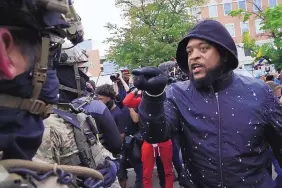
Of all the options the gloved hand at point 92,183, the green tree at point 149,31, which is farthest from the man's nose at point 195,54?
the green tree at point 149,31

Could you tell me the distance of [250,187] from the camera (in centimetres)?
269

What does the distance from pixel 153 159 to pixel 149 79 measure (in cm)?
414

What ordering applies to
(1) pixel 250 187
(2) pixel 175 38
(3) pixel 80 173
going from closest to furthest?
(3) pixel 80 173 < (1) pixel 250 187 < (2) pixel 175 38

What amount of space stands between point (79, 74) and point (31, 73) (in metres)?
2.40

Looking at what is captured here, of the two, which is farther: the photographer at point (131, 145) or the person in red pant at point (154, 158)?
the photographer at point (131, 145)

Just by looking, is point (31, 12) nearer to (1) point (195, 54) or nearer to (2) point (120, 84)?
(1) point (195, 54)

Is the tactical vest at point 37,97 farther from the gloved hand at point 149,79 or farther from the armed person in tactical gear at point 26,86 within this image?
the gloved hand at point 149,79

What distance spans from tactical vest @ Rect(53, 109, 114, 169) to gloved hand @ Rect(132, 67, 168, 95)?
60 cm

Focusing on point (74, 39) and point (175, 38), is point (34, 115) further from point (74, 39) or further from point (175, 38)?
point (175, 38)

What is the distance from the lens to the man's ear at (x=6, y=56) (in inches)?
48.1

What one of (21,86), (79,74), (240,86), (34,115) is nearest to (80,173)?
(34,115)

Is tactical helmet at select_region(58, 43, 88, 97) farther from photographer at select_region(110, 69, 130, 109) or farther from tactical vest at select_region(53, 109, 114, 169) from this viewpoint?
photographer at select_region(110, 69, 130, 109)

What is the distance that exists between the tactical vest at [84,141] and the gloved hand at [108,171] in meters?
0.03

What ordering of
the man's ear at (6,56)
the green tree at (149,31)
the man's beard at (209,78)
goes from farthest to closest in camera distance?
the green tree at (149,31), the man's beard at (209,78), the man's ear at (6,56)
